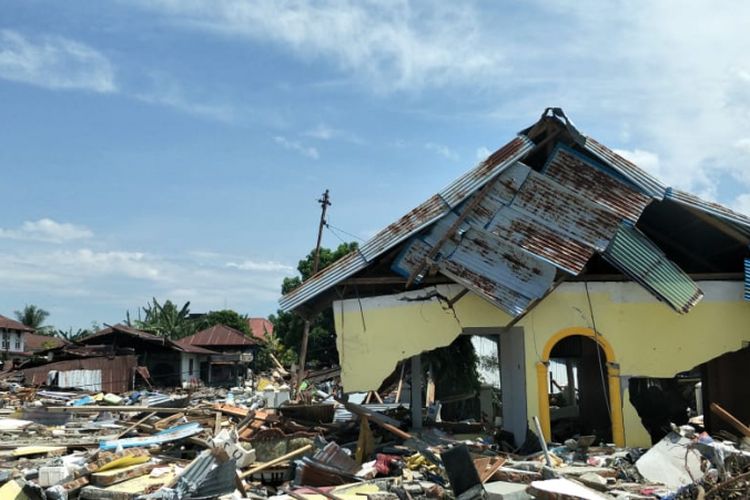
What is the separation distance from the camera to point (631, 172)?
12.3 meters

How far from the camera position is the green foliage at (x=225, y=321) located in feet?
202

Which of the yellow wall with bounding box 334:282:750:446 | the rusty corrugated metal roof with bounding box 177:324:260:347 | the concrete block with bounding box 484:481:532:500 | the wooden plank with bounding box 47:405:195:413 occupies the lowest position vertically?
the concrete block with bounding box 484:481:532:500

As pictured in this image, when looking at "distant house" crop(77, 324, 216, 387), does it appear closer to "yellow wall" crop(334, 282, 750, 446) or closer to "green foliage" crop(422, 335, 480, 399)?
"green foliage" crop(422, 335, 480, 399)

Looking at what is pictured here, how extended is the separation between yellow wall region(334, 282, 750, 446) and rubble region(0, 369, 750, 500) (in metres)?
Result: 1.19

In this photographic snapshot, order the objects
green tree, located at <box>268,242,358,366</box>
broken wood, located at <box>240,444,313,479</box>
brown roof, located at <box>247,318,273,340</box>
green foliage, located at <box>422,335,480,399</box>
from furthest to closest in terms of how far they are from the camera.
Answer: brown roof, located at <box>247,318,273,340</box> → green tree, located at <box>268,242,358,366</box> → green foliage, located at <box>422,335,480,399</box> → broken wood, located at <box>240,444,313,479</box>

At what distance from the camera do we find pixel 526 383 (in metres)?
12.5

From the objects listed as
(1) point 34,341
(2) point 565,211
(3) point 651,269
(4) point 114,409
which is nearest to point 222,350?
(1) point 34,341

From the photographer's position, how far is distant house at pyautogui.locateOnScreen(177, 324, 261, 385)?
47.8m

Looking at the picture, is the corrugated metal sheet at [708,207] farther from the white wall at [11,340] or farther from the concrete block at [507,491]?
the white wall at [11,340]

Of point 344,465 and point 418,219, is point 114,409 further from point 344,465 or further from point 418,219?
point 418,219

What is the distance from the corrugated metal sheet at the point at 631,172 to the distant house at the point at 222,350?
38.4 metres

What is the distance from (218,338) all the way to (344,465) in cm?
4092

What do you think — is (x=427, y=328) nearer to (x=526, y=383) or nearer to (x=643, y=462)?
(x=526, y=383)

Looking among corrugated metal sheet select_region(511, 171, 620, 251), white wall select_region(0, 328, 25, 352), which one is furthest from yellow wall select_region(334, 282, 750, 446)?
white wall select_region(0, 328, 25, 352)
